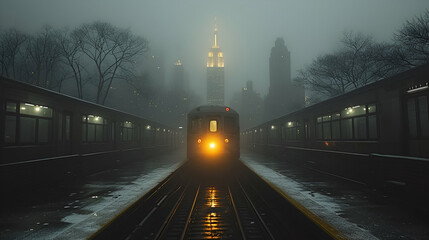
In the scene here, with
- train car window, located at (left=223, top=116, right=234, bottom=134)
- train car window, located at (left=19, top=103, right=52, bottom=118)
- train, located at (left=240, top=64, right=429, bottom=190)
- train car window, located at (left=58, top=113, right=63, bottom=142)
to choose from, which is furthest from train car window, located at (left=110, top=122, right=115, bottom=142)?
train, located at (left=240, top=64, right=429, bottom=190)

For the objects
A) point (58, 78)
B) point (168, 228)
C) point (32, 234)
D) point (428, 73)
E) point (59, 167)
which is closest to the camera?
point (32, 234)

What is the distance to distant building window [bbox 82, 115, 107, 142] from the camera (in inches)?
559

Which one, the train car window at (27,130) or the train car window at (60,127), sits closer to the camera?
the train car window at (27,130)

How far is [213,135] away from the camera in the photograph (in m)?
13.4

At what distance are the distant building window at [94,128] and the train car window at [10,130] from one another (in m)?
4.44

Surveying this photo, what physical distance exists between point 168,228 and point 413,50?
22.7 m

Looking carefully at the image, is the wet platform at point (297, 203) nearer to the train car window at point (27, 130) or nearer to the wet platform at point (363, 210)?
the wet platform at point (363, 210)

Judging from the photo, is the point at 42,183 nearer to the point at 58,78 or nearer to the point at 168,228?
the point at 168,228

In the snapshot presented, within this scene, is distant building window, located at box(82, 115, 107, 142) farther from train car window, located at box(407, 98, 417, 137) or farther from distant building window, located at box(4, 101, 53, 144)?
train car window, located at box(407, 98, 417, 137)

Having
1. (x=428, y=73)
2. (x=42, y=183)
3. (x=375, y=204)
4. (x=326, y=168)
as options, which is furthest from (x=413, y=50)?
(x=42, y=183)

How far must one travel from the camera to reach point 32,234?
457cm

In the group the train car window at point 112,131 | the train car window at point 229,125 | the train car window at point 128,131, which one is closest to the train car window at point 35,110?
the train car window at point 112,131

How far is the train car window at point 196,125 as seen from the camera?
45.3 feet

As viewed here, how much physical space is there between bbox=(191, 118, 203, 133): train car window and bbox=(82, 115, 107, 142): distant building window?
17.0 feet
